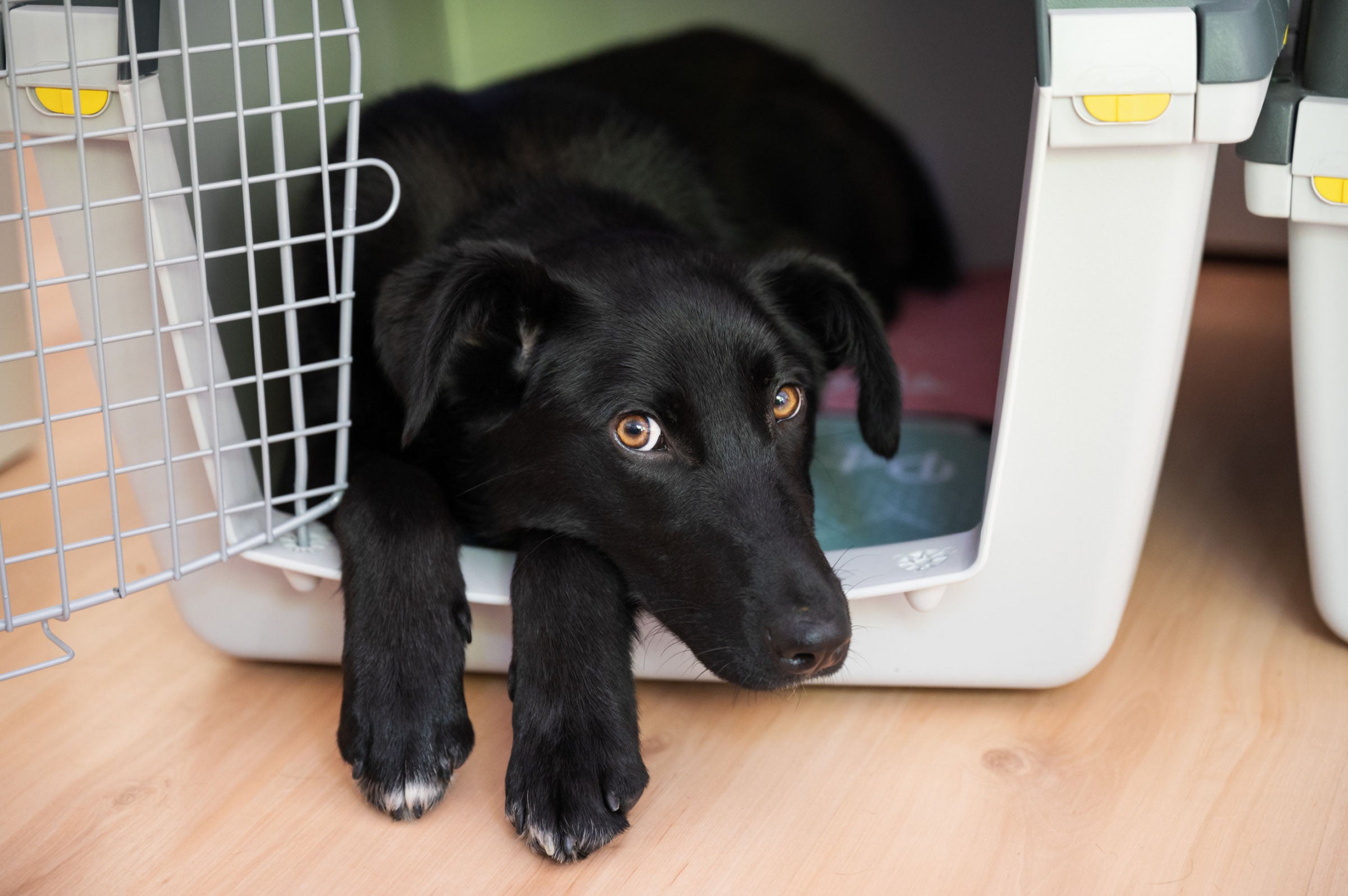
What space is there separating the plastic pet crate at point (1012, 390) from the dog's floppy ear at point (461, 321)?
0.08 meters

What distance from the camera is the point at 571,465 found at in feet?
4.10

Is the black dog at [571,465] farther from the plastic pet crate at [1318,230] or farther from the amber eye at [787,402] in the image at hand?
the plastic pet crate at [1318,230]

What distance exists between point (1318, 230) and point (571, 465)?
35.1 inches

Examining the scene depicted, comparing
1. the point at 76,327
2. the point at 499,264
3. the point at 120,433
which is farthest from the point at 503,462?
the point at 76,327

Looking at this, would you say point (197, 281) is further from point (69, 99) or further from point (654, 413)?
point (654, 413)

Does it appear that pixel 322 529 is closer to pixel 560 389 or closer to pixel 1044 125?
pixel 560 389

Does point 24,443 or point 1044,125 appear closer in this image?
point 1044,125

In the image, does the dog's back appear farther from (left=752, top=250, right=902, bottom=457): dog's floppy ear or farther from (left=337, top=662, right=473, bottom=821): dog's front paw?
(left=337, top=662, right=473, bottom=821): dog's front paw

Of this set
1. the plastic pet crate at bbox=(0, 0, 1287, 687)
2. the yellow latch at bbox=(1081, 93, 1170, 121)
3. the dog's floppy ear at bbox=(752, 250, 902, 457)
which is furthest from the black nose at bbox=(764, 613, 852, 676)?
the yellow latch at bbox=(1081, 93, 1170, 121)

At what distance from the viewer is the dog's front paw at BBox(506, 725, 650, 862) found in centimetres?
112

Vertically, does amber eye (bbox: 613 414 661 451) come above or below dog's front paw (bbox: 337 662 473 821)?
above

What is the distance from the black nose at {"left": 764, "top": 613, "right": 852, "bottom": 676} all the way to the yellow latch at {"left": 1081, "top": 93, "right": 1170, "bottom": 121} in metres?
0.55

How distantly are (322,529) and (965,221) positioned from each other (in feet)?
6.17

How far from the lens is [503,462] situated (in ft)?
4.33
